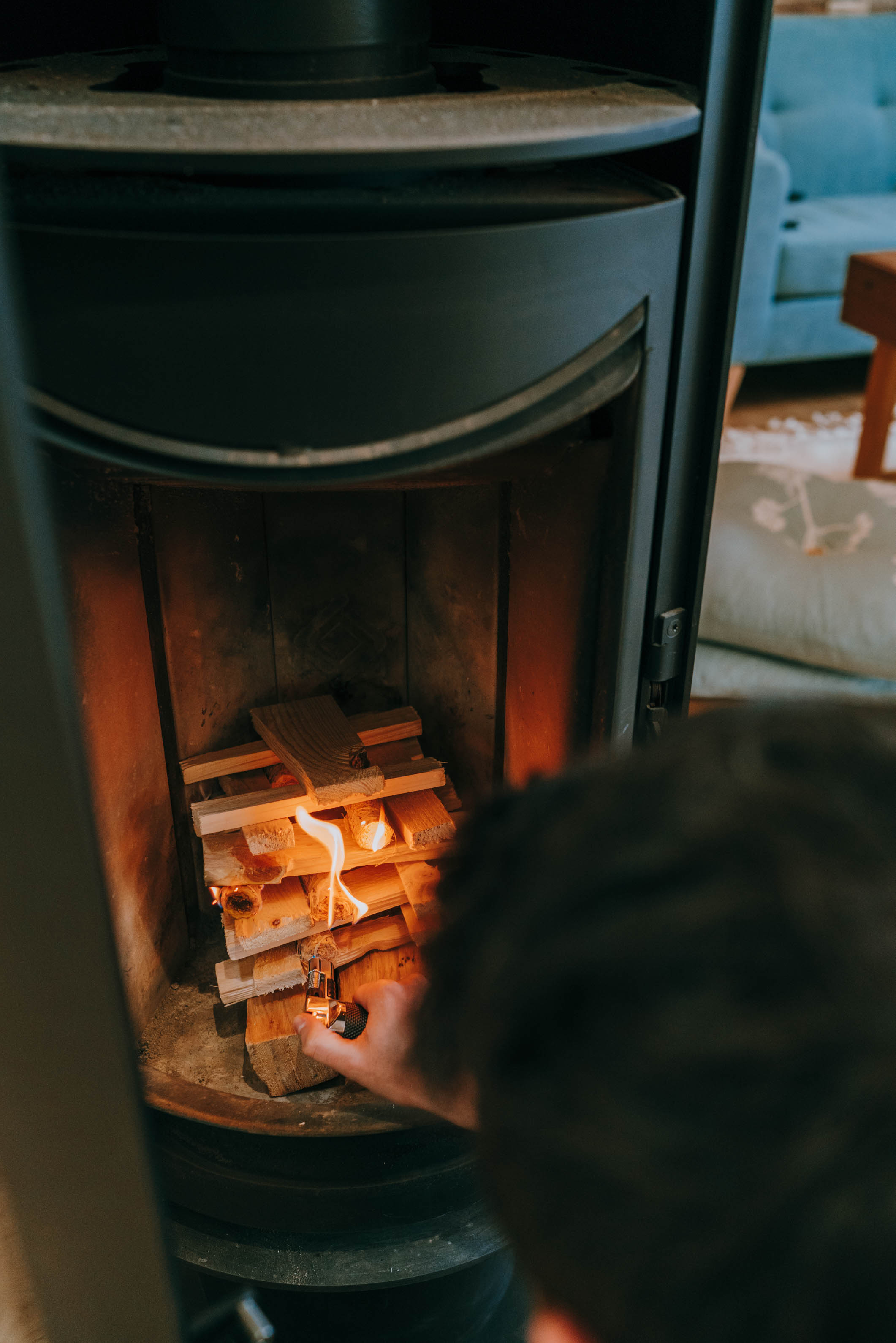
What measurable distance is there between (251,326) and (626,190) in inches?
11.3

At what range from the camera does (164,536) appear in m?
0.97

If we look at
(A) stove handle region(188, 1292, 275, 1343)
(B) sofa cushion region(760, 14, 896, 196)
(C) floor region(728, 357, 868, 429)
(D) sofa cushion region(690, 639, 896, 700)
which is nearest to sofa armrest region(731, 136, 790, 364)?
(C) floor region(728, 357, 868, 429)

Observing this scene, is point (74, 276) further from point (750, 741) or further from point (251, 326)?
point (750, 741)

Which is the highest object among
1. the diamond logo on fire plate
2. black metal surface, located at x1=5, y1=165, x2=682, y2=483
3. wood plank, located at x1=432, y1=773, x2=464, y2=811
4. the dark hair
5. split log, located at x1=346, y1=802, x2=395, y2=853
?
black metal surface, located at x1=5, y1=165, x2=682, y2=483

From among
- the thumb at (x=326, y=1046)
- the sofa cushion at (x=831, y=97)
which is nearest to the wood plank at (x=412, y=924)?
the thumb at (x=326, y=1046)

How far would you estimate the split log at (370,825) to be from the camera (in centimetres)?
109

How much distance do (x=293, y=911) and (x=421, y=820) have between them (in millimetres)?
157

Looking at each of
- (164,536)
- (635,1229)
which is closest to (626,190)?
(164,536)

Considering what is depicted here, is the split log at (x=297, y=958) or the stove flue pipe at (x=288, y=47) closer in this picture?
the stove flue pipe at (x=288, y=47)

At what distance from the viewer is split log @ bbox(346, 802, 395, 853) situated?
3.58 ft

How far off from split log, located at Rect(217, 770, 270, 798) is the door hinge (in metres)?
0.42

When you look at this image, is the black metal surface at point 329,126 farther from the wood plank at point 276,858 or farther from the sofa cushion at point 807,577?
the sofa cushion at point 807,577

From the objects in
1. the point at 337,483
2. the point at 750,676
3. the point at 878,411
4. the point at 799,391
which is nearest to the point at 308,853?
the point at 337,483

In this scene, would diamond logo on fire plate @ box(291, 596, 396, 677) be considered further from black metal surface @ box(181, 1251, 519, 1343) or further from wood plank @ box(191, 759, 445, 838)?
black metal surface @ box(181, 1251, 519, 1343)
